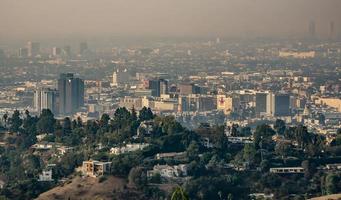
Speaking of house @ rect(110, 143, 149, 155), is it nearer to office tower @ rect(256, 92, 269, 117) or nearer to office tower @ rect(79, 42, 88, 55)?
office tower @ rect(256, 92, 269, 117)

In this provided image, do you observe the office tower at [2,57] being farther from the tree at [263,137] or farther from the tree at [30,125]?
the tree at [263,137]

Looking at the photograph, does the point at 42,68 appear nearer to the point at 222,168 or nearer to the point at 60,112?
the point at 60,112

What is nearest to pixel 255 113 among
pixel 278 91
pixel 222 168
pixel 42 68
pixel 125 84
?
pixel 278 91

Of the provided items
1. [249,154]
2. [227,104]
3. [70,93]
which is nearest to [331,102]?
[227,104]

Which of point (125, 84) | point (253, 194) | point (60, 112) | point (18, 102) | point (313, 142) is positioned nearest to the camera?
point (253, 194)

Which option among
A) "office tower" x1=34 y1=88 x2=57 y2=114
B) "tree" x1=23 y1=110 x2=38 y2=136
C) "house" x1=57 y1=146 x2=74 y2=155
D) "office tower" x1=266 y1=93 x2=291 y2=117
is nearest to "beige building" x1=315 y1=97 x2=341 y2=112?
"office tower" x1=266 y1=93 x2=291 y2=117
